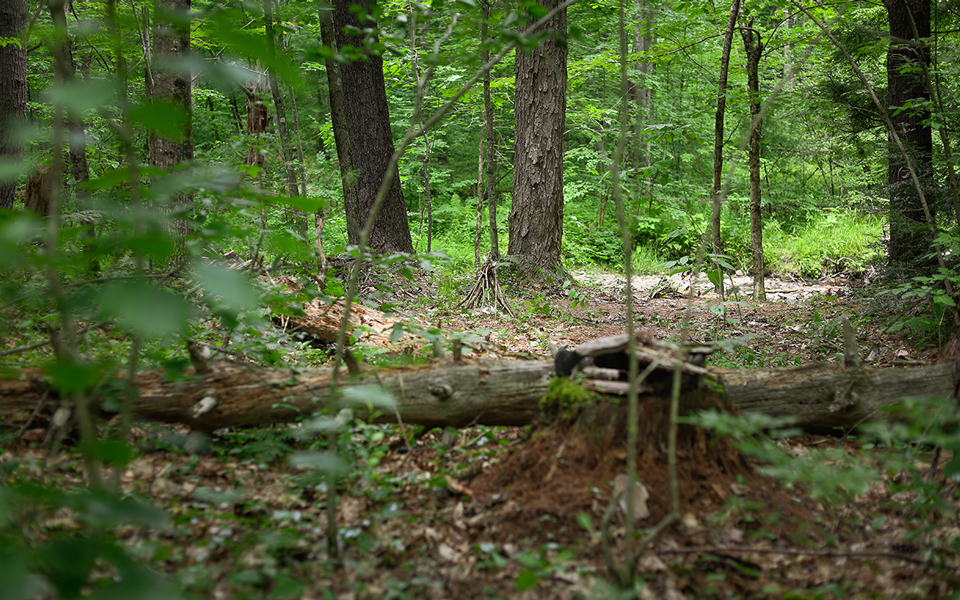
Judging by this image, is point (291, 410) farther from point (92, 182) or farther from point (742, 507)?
point (742, 507)

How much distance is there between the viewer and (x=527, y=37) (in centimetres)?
193

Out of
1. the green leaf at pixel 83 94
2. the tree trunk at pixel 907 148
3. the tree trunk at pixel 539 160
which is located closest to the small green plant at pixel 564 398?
the green leaf at pixel 83 94

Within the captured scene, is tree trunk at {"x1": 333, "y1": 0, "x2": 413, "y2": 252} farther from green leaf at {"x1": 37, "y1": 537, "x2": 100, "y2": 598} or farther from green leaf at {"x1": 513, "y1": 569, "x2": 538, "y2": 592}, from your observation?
green leaf at {"x1": 37, "y1": 537, "x2": 100, "y2": 598}

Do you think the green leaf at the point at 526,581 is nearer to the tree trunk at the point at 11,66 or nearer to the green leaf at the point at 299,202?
the green leaf at the point at 299,202

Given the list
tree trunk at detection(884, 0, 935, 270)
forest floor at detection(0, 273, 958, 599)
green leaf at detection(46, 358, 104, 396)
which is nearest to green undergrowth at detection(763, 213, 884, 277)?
tree trunk at detection(884, 0, 935, 270)

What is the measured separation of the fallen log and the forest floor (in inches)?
6.3

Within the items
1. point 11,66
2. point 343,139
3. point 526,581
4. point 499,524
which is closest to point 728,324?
point 499,524

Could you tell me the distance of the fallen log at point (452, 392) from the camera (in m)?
2.48

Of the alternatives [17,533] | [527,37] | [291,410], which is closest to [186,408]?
[291,410]

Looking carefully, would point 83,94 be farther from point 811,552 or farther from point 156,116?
point 811,552

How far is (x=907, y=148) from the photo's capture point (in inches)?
204

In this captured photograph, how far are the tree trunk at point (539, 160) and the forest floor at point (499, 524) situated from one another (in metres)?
4.81

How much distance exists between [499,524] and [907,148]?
5583 millimetres

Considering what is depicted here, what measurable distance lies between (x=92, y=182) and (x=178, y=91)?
4177mm
